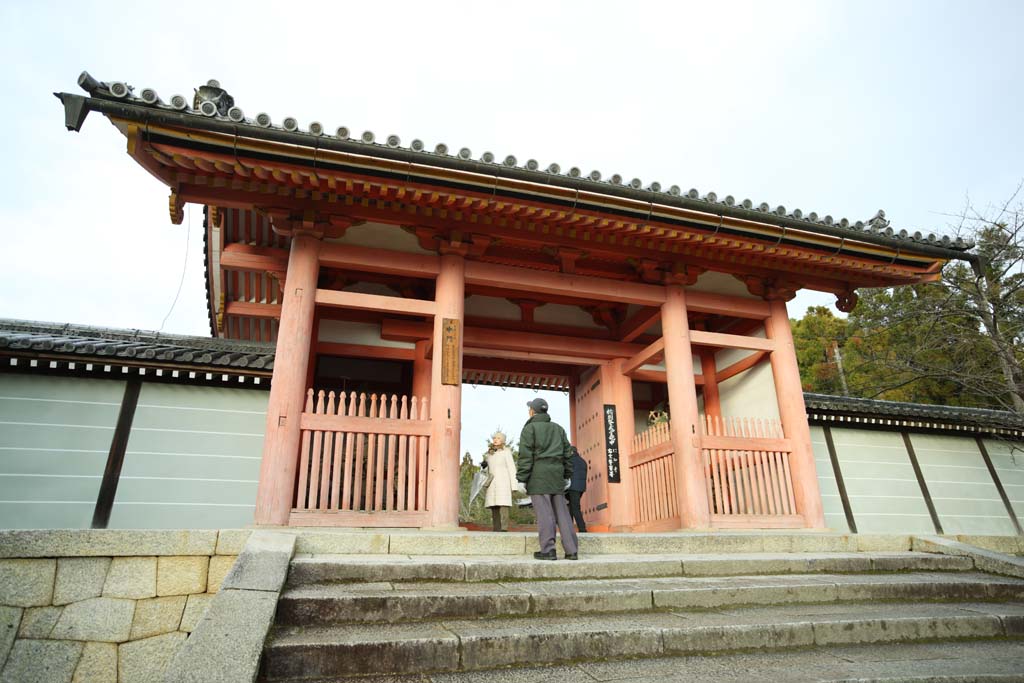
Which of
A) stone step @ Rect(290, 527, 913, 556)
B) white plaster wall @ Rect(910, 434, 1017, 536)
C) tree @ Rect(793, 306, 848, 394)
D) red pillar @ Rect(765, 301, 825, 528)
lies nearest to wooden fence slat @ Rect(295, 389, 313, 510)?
stone step @ Rect(290, 527, 913, 556)

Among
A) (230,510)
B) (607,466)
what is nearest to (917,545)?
(607,466)

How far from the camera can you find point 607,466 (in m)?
9.85

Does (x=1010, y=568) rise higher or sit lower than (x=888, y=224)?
lower

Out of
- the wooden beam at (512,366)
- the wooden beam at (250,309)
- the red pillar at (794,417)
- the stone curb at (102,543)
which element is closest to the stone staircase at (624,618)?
the stone curb at (102,543)

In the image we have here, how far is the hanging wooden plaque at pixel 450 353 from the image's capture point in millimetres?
7277

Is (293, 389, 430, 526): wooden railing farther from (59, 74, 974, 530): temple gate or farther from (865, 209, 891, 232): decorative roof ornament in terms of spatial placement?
(865, 209, 891, 232): decorative roof ornament

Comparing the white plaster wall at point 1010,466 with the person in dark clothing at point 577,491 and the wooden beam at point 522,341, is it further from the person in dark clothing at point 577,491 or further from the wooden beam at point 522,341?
the person in dark clothing at point 577,491

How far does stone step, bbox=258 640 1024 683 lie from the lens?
10.0 feet

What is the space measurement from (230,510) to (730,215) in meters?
7.68

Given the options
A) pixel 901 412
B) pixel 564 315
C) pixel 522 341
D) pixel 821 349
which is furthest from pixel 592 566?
pixel 821 349

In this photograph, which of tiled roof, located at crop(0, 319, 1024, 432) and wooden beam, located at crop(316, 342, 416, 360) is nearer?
tiled roof, located at crop(0, 319, 1024, 432)

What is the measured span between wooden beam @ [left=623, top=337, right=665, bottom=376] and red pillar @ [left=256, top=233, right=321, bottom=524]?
5116 millimetres

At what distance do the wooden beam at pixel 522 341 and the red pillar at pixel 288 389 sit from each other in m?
1.96

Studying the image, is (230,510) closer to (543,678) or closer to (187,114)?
(187,114)
